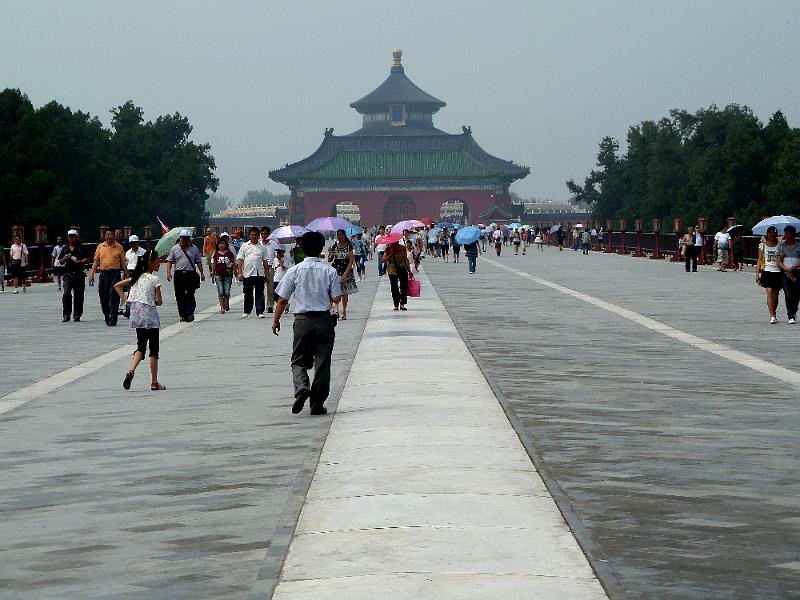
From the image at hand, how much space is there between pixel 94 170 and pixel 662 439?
173ft

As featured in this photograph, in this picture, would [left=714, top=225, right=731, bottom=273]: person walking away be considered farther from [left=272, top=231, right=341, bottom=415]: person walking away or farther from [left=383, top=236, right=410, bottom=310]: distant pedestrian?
[left=272, top=231, right=341, bottom=415]: person walking away

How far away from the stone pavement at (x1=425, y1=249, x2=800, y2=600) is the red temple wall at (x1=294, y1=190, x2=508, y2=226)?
102 meters

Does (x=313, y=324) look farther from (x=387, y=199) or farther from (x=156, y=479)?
(x=387, y=199)

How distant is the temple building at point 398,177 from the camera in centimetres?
12644

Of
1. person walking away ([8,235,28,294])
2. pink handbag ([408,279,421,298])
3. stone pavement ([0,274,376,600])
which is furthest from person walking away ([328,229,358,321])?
person walking away ([8,235,28,294])

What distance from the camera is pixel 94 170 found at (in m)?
60.8

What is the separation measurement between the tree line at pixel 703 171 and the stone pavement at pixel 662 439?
31.0 meters

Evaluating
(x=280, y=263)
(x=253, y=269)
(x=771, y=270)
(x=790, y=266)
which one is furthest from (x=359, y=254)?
(x=790, y=266)

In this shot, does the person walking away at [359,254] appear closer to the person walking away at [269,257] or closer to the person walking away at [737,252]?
the person walking away at [737,252]

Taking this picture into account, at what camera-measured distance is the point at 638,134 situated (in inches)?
3406

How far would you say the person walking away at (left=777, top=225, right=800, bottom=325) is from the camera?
74.6 feet

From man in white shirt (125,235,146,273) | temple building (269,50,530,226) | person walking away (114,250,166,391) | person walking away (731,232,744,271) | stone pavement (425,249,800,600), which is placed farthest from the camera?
temple building (269,50,530,226)

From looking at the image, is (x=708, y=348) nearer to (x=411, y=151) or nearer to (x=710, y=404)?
(x=710, y=404)

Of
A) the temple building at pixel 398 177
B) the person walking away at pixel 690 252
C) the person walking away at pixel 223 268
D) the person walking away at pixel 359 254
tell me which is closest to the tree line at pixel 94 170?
the person walking away at pixel 359 254
